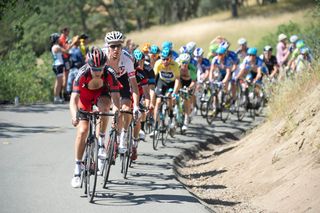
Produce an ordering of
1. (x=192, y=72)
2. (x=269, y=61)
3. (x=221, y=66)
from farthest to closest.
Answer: (x=269, y=61)
(x=221, y=66)
(x=192, y=72)

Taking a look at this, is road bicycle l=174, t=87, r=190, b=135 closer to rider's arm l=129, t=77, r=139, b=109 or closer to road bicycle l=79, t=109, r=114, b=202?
rider's arm l=129, t=77, r=139, b=109

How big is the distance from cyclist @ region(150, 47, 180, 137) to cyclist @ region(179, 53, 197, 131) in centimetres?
144

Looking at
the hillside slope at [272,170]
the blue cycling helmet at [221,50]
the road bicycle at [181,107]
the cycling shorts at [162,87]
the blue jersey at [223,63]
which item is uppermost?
the blue cycling helmet at [221,50]

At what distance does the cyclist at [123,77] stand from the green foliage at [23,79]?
13.0 meters

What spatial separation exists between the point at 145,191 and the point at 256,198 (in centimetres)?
194

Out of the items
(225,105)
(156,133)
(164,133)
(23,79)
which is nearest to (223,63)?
(225,105)

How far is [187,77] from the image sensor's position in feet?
67.0

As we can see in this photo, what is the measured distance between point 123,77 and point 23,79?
46.9ft

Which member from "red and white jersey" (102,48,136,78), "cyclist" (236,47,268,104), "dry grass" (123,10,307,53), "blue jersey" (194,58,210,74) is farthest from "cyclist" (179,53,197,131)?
"dry grass" (123,10,307,53)

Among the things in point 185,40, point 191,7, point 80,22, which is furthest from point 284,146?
point 191,7

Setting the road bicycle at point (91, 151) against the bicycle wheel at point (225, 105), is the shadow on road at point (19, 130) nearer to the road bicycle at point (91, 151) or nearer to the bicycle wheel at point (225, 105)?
the bicycle wheel at point (225, 105)

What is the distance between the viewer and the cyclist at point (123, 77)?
13.2m

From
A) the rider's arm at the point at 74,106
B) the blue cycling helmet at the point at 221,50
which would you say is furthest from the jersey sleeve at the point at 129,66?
the blue cycling helmet at the point at 221,50

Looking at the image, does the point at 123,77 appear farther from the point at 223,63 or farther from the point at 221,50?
the point at 223,63
